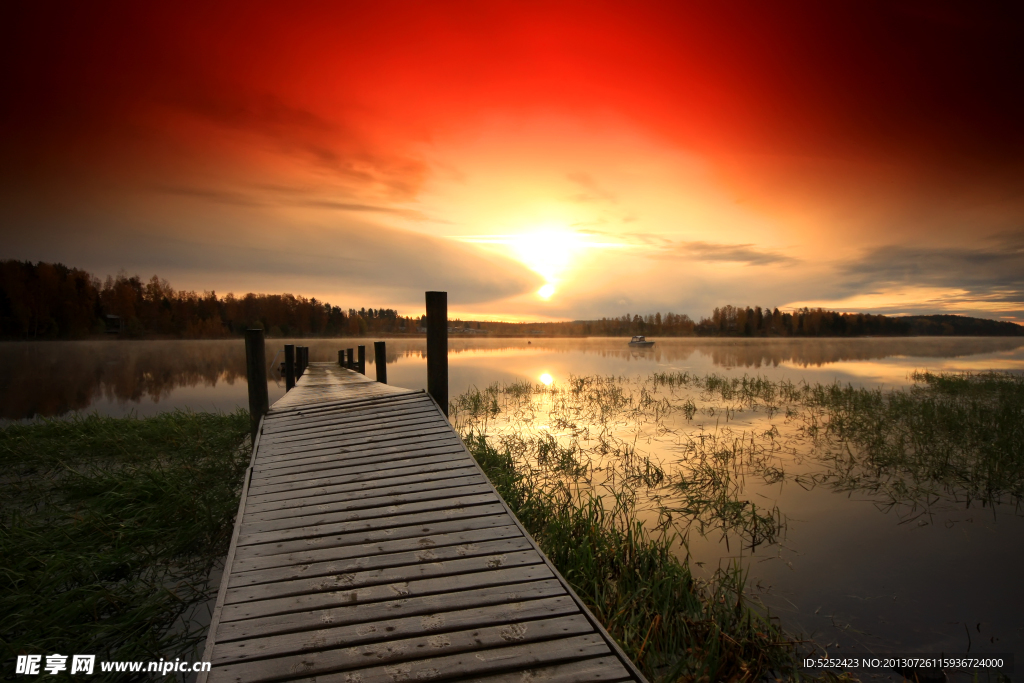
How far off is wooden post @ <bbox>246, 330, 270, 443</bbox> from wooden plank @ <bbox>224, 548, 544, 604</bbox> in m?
6.75

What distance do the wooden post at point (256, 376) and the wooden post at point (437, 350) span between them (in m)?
3.69

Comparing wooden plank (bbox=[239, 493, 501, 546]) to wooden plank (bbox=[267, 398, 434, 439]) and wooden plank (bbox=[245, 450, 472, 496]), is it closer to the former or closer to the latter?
wooden plank (bbox=[245, 450, 472, 496])

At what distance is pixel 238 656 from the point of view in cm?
276

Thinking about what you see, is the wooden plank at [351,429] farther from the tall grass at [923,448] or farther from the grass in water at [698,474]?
the tall grass at [923,448]

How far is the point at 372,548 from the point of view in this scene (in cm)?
401

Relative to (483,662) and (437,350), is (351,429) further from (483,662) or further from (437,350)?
(483,662)

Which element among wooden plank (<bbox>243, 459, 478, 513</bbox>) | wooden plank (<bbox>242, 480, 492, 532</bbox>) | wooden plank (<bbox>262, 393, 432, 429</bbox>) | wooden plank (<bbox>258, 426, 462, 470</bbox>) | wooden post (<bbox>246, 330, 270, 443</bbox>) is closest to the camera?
wooden plank (<bbox>242, 480, 492, 532</bbox>)

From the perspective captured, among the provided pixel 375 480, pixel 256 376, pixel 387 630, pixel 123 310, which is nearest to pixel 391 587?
pixel 387 630

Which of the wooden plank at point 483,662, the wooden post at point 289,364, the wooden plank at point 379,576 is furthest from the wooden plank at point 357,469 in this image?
the wooden post at point 289,364

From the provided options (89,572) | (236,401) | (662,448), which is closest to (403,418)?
(89,572)

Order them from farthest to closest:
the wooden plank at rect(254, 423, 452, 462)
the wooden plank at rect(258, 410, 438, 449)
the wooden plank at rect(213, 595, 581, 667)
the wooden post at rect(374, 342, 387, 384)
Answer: the wooden post at rect(374, 342, 387, 384), the wooden plank at rect(258, 410, 438, 449), the wooden plank at rect(254, 423, 452, 462), the wooden plank at rect(213, 595, 581, 667)

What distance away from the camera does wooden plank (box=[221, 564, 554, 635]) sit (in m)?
3.18

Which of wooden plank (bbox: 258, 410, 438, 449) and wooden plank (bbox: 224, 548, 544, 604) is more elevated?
wooden plank (bbox: 258, 410, 438, 449)

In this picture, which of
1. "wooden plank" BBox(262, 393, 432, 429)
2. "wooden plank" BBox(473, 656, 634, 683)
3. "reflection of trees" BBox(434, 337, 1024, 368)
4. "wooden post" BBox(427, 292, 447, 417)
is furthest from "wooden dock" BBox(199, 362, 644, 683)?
"reflection of trees" BBox(434, 337, 1024, 368)
